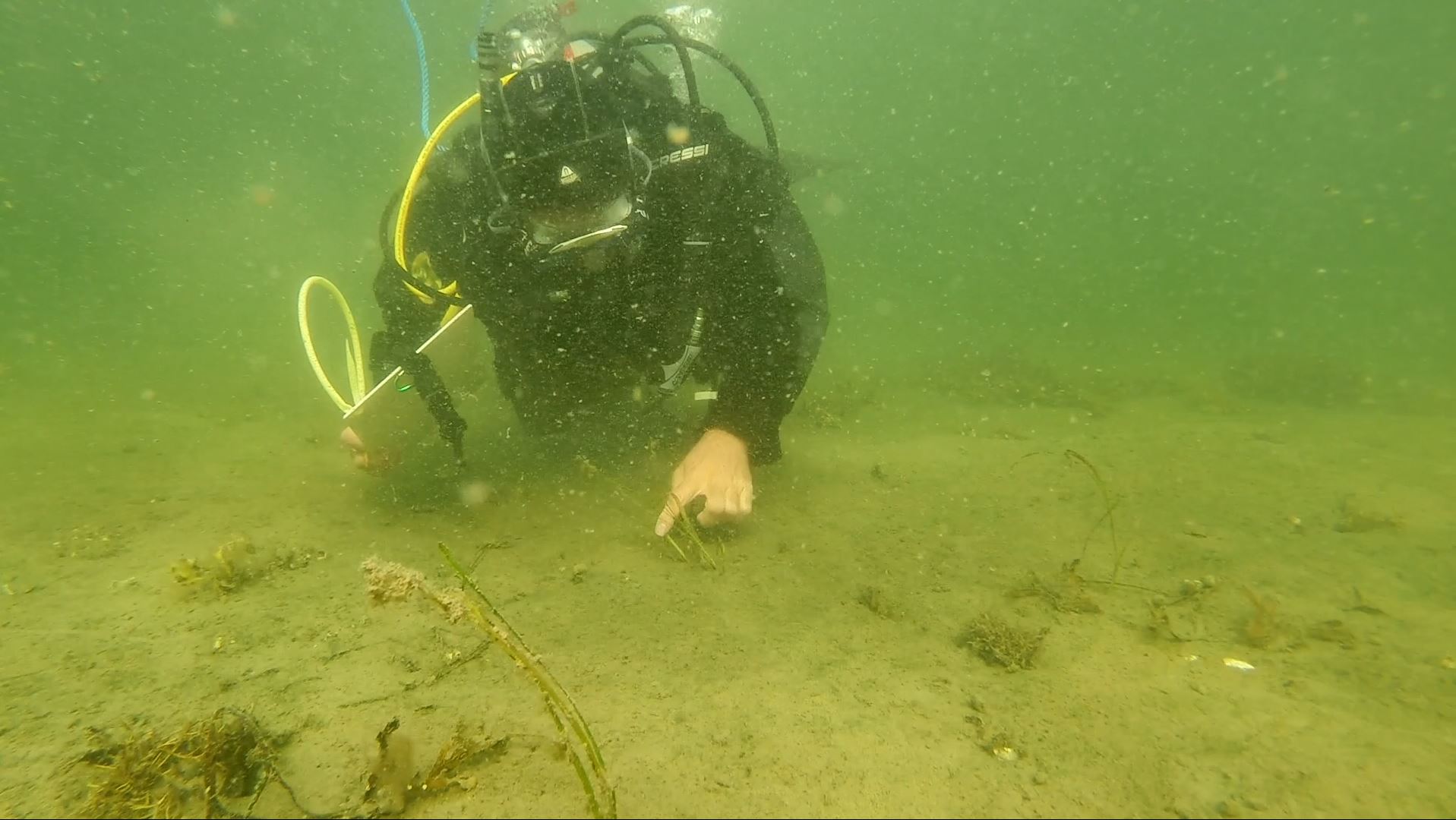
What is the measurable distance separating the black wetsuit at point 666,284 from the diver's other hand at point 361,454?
0.51 m

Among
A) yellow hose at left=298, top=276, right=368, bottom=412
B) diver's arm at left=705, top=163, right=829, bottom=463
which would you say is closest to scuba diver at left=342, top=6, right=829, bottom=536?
diver's arm at left=705, top=163, right=829, bottom=463

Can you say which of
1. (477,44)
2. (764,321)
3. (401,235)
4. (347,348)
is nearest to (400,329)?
(401,235)

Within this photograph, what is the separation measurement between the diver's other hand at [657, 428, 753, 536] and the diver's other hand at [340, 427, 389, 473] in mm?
2376

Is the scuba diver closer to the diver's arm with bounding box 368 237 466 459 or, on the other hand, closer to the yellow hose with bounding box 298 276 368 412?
the diver's arm with bounding box 368 237 466 459

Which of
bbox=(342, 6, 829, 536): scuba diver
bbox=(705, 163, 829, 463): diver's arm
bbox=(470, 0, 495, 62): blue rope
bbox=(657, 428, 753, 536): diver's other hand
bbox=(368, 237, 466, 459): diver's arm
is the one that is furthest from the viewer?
bbox=(368, 237, 466, 459): diver's arm

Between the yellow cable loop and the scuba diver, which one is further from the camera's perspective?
the yellow cable loop

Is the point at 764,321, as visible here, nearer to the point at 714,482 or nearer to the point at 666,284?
the point at 666,284

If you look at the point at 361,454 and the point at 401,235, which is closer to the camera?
the point at 401,235

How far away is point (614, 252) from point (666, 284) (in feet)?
1.64

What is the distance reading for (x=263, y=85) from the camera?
61.6m

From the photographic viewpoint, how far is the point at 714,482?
11.3 feet

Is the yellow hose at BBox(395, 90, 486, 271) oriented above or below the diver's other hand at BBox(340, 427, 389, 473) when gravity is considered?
above

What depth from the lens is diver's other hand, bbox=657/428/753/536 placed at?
3.32 meters

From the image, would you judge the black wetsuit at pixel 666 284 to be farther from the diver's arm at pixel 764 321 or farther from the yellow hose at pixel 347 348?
the yellow hose at pixel 347 348
